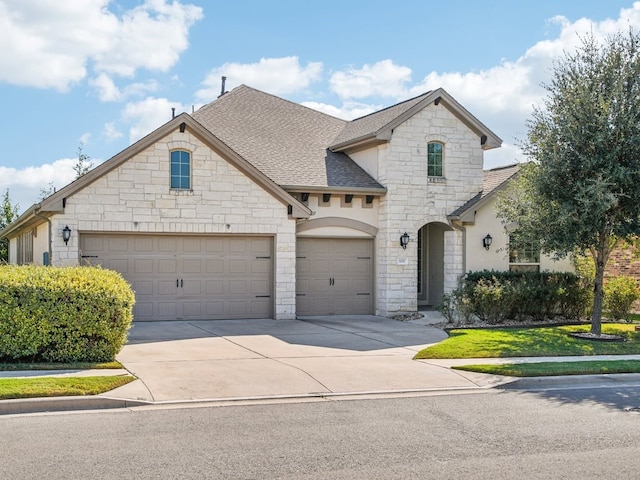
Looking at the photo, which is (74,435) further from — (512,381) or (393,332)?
(393,332)

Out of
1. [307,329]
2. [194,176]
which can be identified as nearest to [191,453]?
[307,329]

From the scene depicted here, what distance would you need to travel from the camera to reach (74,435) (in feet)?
27.3

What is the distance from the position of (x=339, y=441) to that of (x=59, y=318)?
6.49m

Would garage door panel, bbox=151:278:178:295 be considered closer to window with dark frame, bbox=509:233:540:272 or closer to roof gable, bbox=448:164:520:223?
roof gable, bbox=448:164:520:223

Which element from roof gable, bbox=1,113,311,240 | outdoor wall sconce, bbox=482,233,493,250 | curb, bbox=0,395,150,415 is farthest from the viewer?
outdoor wall sconce, bbox=482,233,493,250

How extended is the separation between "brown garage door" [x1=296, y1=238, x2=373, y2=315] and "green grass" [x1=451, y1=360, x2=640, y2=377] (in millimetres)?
8714

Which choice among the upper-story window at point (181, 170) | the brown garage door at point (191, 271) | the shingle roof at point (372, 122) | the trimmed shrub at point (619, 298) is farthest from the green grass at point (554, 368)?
the shingle roof at point (372, 122)

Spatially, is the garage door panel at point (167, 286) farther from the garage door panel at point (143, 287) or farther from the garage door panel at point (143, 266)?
the garage door panel at point (143, 266)

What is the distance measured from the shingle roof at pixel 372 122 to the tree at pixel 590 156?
5718 mm

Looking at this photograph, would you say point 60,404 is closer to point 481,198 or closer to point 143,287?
point 143,287

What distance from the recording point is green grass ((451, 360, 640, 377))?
12.6m

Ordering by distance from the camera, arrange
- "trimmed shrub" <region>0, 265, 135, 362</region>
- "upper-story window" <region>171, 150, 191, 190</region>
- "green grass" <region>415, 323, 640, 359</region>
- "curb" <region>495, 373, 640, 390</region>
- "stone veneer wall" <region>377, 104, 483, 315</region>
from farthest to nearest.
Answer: "stone veneer wall" <region>377, 104, 483, 315</region> → "upper-story window" <region>171, 150, 191, 190</region> → "green grass" <region>415, 323, 640, 359</region> → "trimmed shrub" <region>0, 265, 135, 362</region> → "curb" <region>495, 373, 640, 390</region>

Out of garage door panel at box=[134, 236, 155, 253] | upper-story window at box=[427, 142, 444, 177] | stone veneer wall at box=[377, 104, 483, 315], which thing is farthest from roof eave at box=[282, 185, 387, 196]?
garage door panel at box=[134, 236, 155, 253]

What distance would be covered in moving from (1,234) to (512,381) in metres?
24.2
